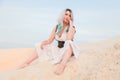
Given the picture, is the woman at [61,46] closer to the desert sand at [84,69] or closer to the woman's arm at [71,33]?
the woman's arm at [71,33]

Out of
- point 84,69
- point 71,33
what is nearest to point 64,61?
point 84,69

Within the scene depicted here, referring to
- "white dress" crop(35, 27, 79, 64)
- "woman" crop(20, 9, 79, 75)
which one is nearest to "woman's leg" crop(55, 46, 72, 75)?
"woman" crop(20, 9, 79, 75)

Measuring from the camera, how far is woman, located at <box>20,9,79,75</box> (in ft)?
23.9

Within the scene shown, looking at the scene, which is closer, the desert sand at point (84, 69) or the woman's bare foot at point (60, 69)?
the desert sand at point (84, 69)

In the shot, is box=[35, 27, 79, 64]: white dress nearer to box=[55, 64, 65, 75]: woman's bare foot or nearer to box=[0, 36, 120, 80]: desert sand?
box=[0, 36, 120, 80]: desert sand

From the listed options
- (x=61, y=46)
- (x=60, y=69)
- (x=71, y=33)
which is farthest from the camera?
(x=61, y=46)

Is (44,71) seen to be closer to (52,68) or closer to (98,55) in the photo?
(52,68)

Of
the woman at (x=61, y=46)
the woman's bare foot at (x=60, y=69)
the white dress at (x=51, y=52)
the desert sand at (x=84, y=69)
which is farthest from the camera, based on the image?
the white dress at (x=51, y=52)

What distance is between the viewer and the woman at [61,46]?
23.9 feet

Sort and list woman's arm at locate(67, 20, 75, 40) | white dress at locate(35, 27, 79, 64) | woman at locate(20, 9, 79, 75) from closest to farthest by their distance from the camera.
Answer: woman at locate(20, 9, 79, 75), woman's arm at locate(67, 20, 75, 40), white dress at locate(35, 27, 79, 64)

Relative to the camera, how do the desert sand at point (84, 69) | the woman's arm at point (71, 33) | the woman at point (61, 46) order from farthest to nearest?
the woman's arm at point (71, 33)
the woman at point (61, 46)
the desert sand at point (84, 69)

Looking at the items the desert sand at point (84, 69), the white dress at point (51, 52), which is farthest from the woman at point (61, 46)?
the desert sand at point (84, 69)

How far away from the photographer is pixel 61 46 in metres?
7.93

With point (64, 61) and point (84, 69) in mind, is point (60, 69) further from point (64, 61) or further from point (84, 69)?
point (84, 69)
